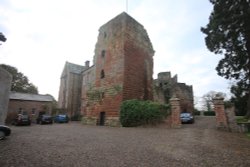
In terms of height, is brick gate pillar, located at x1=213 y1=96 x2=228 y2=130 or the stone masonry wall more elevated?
the stone masonry wall

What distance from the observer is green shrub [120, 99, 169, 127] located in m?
14.5

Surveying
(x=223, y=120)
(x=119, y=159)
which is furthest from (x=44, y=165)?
(x=223, y=120)

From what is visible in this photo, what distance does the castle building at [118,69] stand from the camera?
17.9m

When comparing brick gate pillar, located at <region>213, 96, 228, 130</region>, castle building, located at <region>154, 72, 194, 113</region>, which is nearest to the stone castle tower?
brick gate pillar, located at <region>213, 96, 228, 130</region>

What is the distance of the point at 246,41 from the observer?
1708 cm

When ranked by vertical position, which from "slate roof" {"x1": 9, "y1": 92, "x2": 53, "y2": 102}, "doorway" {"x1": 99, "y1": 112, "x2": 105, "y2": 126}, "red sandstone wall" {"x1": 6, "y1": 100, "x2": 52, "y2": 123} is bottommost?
"doorway" {"x1": 99, "y1": 112, "x2": 105, "y2": 126}

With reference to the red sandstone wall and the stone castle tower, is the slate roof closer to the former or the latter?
the red sandstone wall

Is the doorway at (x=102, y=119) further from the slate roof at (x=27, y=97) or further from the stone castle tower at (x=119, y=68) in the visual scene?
the slate roof at (x=27, y=97)

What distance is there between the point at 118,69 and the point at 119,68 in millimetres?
161

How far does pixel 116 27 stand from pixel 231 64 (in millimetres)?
12564

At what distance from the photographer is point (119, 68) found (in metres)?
18.2

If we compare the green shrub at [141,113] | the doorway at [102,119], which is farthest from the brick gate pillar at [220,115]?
the doorway at [102,119]

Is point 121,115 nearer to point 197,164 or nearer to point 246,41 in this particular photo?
point 197,164

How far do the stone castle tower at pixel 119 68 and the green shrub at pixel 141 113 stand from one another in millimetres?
1376
